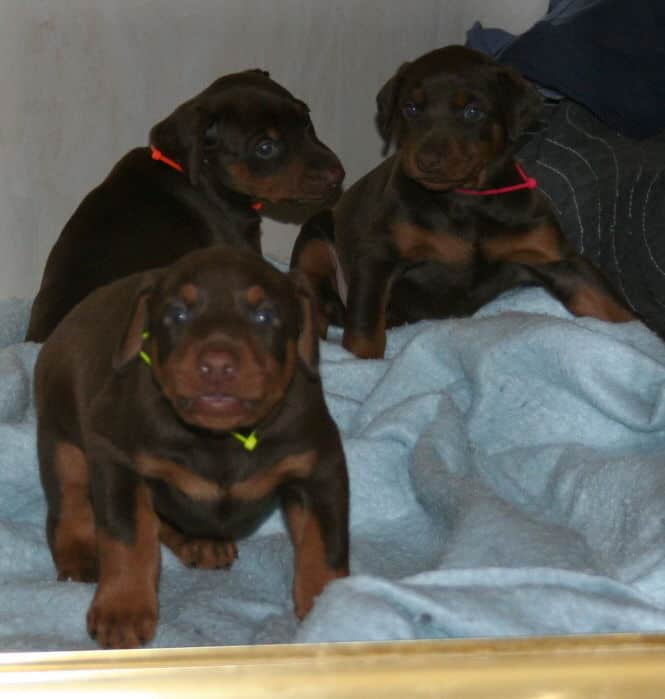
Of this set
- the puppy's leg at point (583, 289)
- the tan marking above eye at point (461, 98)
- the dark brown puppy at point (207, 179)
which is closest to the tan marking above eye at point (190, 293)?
the dark brown puppy at point (207, 179)

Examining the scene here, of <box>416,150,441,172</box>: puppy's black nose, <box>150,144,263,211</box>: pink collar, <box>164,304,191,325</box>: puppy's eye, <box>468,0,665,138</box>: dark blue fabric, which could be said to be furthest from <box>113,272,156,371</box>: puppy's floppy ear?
<box>468,0,665,138</box>: dark blue fabric

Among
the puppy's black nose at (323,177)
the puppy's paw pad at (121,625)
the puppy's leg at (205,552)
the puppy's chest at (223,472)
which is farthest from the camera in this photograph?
the puppy's black nose at (323,177)

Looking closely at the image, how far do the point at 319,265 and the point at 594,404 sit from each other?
1.24 m

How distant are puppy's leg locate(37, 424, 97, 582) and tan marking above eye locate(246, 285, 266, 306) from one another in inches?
23.6

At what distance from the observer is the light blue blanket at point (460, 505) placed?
6.04ft

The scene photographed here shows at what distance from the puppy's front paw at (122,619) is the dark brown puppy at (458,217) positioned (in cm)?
139

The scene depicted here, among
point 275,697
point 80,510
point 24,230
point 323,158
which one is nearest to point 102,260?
point 24,230

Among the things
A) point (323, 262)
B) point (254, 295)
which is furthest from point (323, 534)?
point (323, 262)

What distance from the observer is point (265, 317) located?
7.08 ft

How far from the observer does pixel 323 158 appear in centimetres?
354

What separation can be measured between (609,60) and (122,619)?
262cm

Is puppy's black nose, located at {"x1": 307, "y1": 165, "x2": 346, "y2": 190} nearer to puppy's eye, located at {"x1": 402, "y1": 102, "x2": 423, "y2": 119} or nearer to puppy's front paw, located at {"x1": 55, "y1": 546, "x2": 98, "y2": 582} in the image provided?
puppy's eye, located at {"x1": 402, "y1": 102, "x2": 423, "y2": 119}

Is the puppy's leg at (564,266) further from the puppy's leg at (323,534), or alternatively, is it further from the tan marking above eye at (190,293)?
the tan marking above eye at (190,293)

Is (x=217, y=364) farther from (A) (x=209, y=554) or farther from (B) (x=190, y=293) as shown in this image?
(A) (x=209, y=554)
